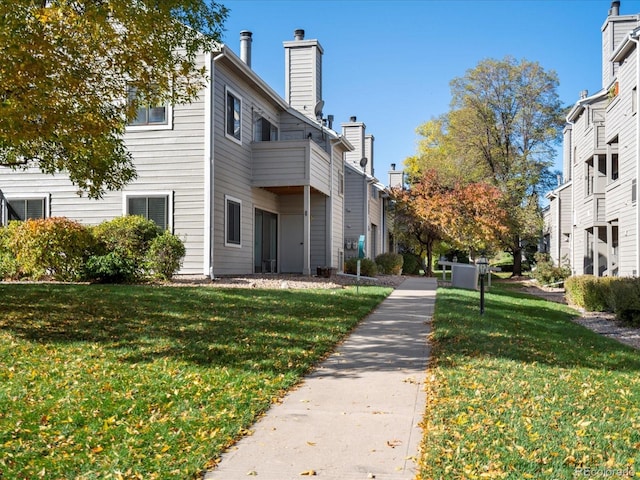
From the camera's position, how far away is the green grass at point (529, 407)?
3864 mm

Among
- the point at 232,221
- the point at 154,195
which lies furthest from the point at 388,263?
the point at 154,195

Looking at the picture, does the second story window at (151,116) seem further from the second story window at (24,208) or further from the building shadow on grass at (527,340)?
the building shadow on grass at (527,340)

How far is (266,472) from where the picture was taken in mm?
3812

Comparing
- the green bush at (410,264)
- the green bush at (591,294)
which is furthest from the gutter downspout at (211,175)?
the green bush at (410,264)

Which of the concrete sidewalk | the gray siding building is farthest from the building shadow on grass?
the gray siding building

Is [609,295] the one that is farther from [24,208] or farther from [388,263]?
[388,263]

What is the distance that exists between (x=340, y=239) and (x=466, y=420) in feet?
68.6

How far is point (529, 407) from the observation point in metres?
5.10

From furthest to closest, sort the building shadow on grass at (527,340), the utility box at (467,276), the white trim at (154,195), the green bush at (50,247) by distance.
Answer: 1. the utility box at (467,276)
2. the white trim at (154,195)
3. the green bush at (50,247)
4. the building shadow on grass at (527,340)

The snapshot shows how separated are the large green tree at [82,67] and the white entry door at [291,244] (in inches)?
445

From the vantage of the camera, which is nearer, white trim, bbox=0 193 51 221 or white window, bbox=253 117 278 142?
white trim, bbox=0 193 51 221

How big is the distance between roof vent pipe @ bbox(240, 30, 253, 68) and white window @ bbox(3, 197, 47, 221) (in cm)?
792

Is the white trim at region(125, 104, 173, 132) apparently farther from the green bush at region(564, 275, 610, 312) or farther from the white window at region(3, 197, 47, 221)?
the green bush at region(564, 275, 610, 312)

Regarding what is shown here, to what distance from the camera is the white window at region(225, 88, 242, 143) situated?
17275 millimetres
